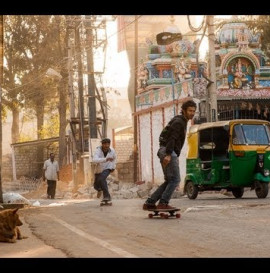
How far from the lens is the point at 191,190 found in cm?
1986

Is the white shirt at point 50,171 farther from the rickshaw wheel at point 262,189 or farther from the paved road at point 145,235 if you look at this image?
the paved road at point 145,235

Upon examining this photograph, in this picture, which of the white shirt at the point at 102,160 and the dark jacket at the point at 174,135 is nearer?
the dark jacket at the point at 174,135

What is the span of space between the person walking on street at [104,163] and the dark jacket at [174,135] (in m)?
4.56

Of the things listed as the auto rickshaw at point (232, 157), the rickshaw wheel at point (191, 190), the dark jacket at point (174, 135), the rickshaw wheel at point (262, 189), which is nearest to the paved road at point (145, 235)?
the dark jacket at point (174, 135)

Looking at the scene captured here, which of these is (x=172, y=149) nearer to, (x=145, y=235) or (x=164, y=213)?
(x=164, y=213)

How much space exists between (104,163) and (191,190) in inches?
168

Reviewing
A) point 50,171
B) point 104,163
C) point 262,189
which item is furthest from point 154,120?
point 104,163

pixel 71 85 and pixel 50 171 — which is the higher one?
pixel 71 85

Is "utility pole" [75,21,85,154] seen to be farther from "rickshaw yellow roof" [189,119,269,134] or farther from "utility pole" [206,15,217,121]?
"rickshaw yellow roof" [189,119,269,134]

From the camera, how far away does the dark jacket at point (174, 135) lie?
11531mm

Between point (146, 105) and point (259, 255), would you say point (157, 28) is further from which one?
point (259, 255)
